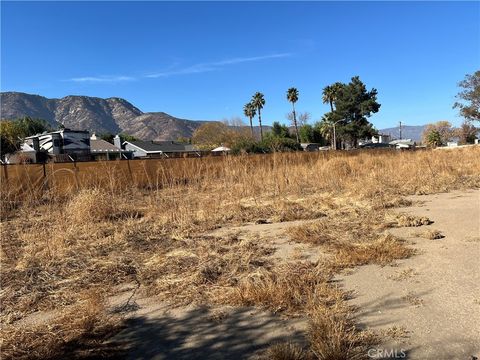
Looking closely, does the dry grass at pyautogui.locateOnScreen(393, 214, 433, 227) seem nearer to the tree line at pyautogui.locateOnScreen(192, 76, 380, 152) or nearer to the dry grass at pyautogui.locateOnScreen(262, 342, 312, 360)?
the dry grass at pyautogui.locateOnScreen(262, 342, 312, 360)

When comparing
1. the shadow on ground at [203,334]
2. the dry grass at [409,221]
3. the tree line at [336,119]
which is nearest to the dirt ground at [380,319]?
the shadow on ground at [203,334]

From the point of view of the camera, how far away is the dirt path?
3.29 metres

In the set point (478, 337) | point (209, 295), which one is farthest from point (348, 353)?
point (209, 295)

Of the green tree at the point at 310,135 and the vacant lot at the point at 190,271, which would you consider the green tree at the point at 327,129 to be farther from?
the vacant lot at the point at 190,271

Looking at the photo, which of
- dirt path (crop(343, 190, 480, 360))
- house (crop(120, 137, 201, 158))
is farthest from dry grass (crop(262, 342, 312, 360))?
house (crop(120, 137, 201, 158))

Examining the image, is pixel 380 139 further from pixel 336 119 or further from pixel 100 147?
pixel 100 147

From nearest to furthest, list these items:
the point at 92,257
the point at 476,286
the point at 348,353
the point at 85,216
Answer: the point at 348,353
the point at 476,286
the point at 92,257
the point at 85,216

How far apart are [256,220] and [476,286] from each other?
4886mm

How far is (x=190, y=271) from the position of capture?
5.34 metres

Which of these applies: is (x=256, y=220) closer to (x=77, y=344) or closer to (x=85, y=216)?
(x=85, y=216)

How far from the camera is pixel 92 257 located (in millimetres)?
6281

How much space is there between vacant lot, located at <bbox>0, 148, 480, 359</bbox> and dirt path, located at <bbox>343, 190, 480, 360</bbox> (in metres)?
0.19

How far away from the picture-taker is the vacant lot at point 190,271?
140 inches

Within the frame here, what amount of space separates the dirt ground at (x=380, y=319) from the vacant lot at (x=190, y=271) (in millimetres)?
20
